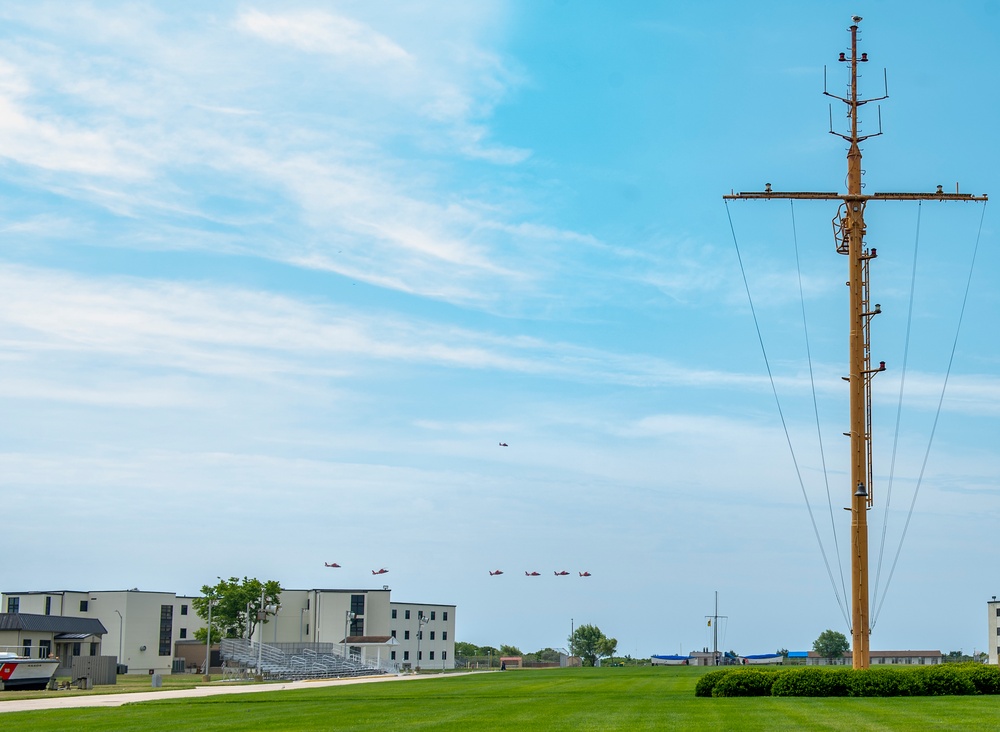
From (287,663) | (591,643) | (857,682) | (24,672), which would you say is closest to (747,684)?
(857,682)

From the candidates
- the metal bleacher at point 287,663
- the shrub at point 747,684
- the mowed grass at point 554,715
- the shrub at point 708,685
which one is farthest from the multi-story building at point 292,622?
the shrub at point 747,684

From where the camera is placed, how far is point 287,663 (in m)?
86.4

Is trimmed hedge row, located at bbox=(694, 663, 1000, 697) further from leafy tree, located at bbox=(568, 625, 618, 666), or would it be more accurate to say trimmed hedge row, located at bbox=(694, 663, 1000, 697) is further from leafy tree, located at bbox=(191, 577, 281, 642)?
leafy tree, located at bbox=(568, 625, 618, 666)

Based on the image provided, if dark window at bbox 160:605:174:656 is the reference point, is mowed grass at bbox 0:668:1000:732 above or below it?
above

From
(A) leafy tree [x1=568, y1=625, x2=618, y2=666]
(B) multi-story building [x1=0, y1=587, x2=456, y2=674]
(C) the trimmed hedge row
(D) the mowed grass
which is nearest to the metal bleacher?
(B) multi-story building [x1=0, y1=587, x2=456, y2=674]

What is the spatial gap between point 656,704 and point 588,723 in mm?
7834

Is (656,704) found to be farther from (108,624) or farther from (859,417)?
(108,624)

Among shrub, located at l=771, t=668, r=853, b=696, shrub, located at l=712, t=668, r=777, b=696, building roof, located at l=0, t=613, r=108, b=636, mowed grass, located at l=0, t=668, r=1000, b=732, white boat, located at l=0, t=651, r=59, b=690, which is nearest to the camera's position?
mowed grass, located at l=0, t=668, r=1000, b=732

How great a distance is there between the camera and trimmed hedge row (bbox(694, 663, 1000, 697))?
1228 inches

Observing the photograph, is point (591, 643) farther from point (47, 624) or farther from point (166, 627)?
point (47, 624)

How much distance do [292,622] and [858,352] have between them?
10510 centimetres

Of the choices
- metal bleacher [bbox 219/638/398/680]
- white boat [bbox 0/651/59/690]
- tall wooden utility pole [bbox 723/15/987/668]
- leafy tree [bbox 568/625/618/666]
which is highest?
tall wooden utility pole [bbox 723/15/987/668]

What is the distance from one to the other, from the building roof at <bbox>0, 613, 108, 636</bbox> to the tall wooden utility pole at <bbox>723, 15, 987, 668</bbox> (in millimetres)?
49306

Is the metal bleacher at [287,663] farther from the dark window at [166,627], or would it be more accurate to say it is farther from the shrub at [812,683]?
the shrub at [812,683]
